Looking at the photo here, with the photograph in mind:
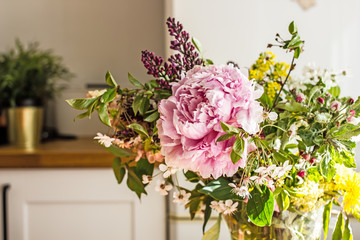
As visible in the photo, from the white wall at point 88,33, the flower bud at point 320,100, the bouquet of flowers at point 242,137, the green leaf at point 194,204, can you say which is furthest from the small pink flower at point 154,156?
the white wall at point 88,33

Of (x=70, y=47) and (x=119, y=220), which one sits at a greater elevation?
(x=70, y=47)

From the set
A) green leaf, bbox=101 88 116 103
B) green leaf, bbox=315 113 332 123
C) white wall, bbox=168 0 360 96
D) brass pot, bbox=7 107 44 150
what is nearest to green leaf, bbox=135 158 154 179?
green leaf, bbox=101 88 116 103

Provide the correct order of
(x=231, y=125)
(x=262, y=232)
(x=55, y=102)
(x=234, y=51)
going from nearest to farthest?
(x=231, y=125) < (x=262, y=232) < (x=234, y=51) < (x=55, y=102)

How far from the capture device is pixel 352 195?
1.69ft

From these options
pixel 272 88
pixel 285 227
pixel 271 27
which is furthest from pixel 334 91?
pixel 271 27

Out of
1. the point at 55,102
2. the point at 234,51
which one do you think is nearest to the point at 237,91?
the point at 234,51

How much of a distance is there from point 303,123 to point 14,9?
1643 mm

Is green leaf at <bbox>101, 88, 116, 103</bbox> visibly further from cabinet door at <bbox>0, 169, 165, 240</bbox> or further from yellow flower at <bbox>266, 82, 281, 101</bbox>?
cabinet door at <bbox>0, 169, 165, 240</bbox>

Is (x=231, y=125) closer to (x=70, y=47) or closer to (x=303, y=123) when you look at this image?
(x=303, y=123)

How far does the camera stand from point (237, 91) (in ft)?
1.39

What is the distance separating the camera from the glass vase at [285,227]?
1.76ft

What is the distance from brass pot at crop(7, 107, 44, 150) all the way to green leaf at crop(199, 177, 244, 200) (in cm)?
108

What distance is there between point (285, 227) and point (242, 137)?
19 centimetres

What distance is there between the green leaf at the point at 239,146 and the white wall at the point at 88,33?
1362 mm
